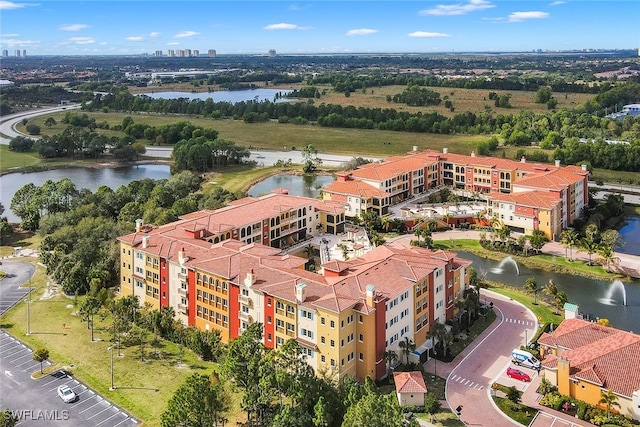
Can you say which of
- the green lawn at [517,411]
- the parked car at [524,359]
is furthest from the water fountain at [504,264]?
the green lawn at [517,411]

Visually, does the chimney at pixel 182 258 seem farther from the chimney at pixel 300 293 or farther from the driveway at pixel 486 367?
the driveway at pixel 486 367

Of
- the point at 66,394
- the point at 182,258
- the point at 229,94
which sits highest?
the point at 229,94

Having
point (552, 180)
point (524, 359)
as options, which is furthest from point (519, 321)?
point (552, 180)

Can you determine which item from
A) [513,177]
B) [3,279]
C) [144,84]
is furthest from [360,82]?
[3,279]

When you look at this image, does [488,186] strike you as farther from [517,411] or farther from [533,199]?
[517,411]

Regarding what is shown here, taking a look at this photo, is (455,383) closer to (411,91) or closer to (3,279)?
(3,279)
